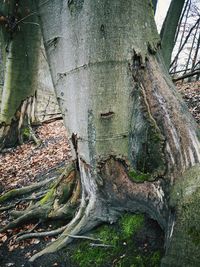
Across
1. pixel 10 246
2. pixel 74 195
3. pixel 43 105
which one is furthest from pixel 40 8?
pixel 43 105

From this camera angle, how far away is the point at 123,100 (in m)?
2.39

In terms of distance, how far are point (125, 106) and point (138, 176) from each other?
0.59 metres

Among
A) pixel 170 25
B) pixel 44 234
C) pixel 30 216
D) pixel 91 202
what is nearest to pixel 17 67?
pixel 170 25

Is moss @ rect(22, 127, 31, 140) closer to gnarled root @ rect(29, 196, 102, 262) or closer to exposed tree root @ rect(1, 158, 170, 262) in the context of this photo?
exposed tree root @ rect(1, 158, 170, 262)

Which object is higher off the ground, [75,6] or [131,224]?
[75,6]

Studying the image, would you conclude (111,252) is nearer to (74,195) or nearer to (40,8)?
(74,195)

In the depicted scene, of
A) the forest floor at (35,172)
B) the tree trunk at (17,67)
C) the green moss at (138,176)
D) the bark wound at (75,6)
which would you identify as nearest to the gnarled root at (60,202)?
the forest floor at (35,172)

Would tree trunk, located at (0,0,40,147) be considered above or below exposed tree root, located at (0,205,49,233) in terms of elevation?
above

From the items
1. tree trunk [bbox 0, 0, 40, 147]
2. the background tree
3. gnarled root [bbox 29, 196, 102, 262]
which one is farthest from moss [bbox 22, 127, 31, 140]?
the background tree

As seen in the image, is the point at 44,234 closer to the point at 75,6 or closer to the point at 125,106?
the point at 125,106

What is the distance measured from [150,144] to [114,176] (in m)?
0.44

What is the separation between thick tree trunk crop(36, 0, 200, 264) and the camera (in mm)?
2264

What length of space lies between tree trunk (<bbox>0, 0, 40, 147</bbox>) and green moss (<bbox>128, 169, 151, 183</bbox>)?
514 centimetres

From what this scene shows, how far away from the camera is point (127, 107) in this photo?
240 centimetres
